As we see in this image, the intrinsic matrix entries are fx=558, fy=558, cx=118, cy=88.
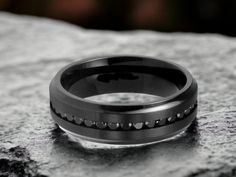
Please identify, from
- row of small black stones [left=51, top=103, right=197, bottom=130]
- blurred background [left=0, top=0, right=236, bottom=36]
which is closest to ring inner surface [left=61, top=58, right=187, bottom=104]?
row of small black stones [left=51, top=103, right=197, bottom=130]

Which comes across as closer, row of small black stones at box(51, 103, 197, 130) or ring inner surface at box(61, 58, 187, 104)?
row of small black stones at box(51, 103, 197, 130)

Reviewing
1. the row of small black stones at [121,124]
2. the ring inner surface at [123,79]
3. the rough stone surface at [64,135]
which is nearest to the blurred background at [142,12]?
the rough stone surface at [64,135]

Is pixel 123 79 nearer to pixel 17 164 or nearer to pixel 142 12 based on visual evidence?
pixel 17 164

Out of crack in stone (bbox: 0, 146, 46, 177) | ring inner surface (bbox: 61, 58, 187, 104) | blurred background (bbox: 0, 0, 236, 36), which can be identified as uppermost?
ring inner surface (bbox: 61, 58, 187, 104)

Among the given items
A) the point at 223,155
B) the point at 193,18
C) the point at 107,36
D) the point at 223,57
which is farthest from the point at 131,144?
the point at 193,18

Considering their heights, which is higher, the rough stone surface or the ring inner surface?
the ring inner surface

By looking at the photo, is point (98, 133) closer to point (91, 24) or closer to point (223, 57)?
point (223, 57)

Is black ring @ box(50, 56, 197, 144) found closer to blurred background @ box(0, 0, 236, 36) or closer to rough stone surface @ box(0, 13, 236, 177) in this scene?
rough stone surface @ box(0, 13, 236, 177)
